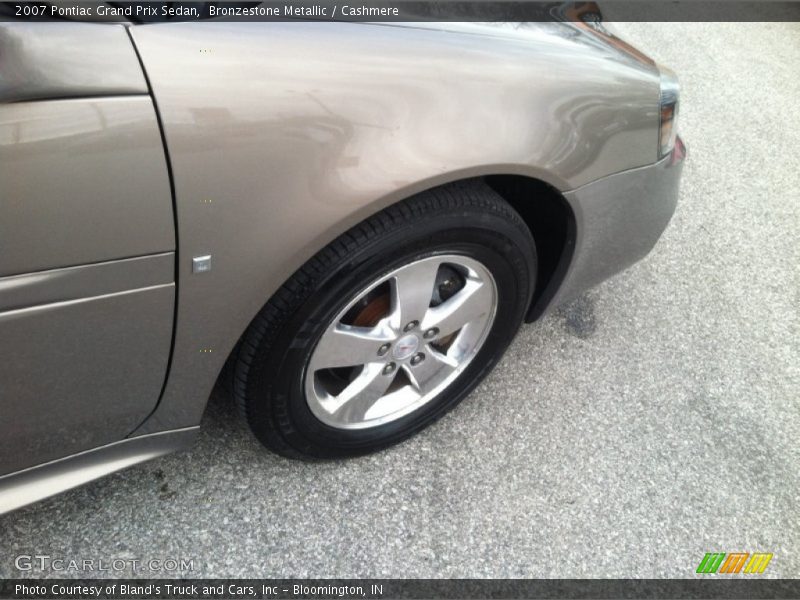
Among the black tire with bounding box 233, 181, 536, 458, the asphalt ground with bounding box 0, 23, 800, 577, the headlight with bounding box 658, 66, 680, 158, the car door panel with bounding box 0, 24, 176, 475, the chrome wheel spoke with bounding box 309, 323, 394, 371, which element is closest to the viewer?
the car door panel with bounding box 0, 24, 176, 475

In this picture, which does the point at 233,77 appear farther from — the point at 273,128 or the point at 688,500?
the point at 688,500

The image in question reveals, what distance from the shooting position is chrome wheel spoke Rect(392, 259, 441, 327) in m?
1.62

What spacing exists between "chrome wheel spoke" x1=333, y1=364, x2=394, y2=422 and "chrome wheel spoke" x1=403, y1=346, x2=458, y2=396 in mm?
81

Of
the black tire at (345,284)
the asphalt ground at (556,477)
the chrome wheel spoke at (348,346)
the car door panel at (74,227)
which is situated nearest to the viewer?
the car door panel at (74,227)

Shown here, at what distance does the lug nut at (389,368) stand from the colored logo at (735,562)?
974 millimetres

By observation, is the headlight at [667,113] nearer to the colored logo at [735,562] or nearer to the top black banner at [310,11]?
the top black banner at [310,11]

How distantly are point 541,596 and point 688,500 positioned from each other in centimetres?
56

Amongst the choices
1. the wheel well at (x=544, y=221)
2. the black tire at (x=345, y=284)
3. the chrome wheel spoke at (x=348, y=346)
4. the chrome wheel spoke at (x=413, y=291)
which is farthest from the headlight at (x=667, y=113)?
the chrome wheel spoke at (x=348, y=346)

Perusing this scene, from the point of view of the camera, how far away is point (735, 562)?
1.91 m

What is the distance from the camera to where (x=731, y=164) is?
3.55m

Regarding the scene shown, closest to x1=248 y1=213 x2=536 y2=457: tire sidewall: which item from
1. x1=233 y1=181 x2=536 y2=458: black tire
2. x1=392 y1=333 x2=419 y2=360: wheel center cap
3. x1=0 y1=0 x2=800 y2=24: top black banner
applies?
x1=233 y1=181 x2=536 y2=458: black tire

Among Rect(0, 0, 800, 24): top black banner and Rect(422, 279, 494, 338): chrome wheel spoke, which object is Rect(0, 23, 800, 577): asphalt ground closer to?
Rect(422, 279, 494, 338): chrome wheel spoke

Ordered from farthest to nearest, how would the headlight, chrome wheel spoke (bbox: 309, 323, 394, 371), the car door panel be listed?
the headlight < chrome wheel spoke (bbox: 309, 323, 394, 371) < the car door panel

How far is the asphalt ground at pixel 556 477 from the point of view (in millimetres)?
1746
